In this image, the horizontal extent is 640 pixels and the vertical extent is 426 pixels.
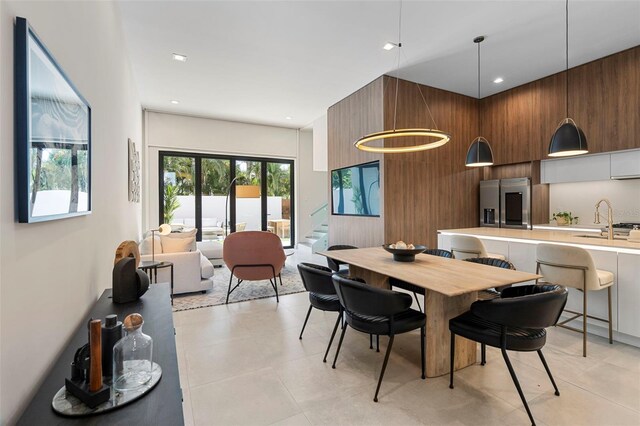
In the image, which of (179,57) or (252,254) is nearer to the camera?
(252,254)

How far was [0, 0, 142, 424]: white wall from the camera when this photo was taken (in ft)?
2.97

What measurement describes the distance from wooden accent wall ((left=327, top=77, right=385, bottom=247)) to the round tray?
4093 millimetres

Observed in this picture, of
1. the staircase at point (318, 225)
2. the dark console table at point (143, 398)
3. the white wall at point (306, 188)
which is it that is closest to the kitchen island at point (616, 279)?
the dark console table at point (143, 398)

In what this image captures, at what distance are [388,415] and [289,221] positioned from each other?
692 centimetres

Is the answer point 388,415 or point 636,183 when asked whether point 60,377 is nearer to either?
point 388,415

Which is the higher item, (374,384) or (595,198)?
(595,198)

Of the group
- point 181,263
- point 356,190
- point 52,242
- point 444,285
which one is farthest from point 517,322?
point 181,263

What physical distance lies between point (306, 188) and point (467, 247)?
5.64m

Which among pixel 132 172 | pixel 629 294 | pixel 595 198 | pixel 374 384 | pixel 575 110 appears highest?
pixel 575 110

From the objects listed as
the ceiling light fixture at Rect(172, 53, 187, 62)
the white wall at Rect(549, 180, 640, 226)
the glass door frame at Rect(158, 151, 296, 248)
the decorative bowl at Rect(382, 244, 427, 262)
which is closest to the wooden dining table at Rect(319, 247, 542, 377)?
the decorative bowl at Rect(382, 244, 427, 262)

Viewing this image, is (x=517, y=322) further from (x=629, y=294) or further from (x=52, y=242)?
(x=52, y=242)

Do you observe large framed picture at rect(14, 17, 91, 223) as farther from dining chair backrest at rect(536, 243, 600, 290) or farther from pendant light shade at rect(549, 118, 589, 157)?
pendant light shade at rect(549, 118, 589, 157)

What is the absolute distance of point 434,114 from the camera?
17.1 feet

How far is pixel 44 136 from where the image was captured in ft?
3.73
